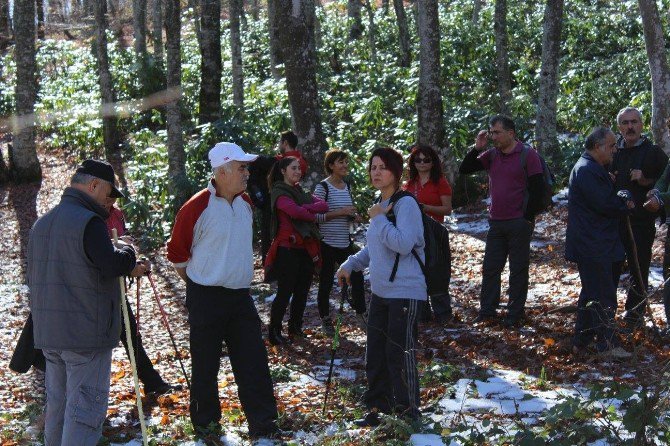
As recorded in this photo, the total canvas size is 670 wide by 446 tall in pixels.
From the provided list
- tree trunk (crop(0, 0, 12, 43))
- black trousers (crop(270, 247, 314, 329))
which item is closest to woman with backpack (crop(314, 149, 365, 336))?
black trousers (crop(270, 247, 314, 329))

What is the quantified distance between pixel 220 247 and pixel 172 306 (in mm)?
6437

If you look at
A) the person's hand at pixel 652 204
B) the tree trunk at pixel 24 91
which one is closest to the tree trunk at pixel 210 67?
the tree trunk at pixel 24 91

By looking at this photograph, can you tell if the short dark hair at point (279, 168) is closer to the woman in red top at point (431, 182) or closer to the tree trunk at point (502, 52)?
the woman in red top at point (431, 182)

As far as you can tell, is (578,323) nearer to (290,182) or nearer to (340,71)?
(290,182)

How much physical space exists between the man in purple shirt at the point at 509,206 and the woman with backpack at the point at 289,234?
181 centimetres

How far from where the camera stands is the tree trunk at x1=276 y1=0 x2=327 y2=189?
12570 millimetres

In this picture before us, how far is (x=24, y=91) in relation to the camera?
782 inches

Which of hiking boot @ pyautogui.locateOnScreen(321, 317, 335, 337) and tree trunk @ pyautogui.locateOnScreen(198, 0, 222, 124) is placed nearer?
hiking boot @ pyautogui.locateOnScreen(321, 317, 335, 337)

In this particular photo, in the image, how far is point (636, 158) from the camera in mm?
9008

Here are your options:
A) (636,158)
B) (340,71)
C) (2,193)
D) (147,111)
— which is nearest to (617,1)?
(340,71)

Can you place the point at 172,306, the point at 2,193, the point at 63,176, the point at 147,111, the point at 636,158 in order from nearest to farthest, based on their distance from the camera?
the point at 636,158, the point at 172,306, the point at 2,193, the point at 63,176, the point at 147,111

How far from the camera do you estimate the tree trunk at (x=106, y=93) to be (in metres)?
22.5

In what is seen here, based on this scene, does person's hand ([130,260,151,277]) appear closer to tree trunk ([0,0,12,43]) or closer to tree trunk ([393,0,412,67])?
tree trunk ([393,0,412,67])

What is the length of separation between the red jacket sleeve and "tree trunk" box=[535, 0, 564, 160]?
34.5ft
